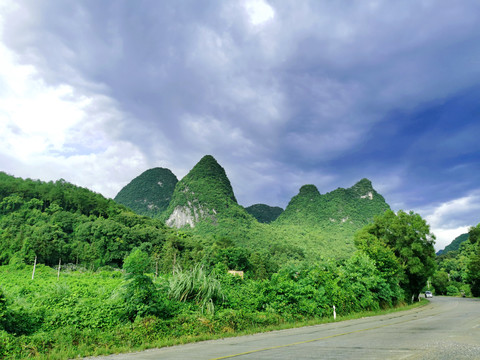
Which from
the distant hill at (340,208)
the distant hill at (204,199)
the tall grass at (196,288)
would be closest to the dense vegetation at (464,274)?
the tall grass at (196,288)

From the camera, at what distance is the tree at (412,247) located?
1312 inches

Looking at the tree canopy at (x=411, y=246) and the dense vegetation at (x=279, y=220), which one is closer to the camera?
the tree canopy at (x=411, y=246)

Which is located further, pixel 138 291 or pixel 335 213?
pixel 335 213

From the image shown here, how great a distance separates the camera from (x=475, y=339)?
1029 centimetres

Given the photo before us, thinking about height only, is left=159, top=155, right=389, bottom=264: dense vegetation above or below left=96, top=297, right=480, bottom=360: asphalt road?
above

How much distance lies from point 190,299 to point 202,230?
437ft

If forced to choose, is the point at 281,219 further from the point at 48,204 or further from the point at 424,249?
the point at 424,249

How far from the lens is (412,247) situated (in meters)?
33.0

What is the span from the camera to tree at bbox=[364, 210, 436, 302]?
3331cm

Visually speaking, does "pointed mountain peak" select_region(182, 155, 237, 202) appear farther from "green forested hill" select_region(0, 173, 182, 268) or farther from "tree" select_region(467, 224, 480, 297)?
"tree" select_region(467, 224, 480, 297)

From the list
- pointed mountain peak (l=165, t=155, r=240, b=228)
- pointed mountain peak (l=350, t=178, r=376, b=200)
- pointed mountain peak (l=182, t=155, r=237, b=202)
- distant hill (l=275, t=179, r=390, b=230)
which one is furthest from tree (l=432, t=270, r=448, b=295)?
pointed mountain peak (l=350, t=178, r=376, b=200)

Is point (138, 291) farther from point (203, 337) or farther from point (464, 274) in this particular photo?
point (464, 274)

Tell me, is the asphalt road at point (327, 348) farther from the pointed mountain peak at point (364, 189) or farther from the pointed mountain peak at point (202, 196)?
the pointed mountain peak at point (364, 189)

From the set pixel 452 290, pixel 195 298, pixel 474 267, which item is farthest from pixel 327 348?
pixel 452 290
